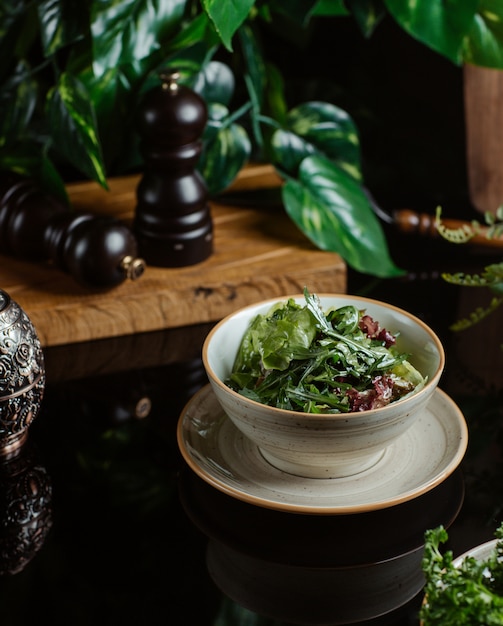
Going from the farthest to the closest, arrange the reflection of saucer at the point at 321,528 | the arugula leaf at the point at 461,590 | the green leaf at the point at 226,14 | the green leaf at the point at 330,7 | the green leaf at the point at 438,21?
the green leaf at the point at 330,7
the green leaf at the point at 438,21
the green leaf at the point at 226,14
the reflection of saucer at the point at 321,528
the arugula leaf at the point at 461,590

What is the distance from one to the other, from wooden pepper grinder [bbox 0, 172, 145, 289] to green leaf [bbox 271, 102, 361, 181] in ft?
1.20

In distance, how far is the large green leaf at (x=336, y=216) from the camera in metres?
1.38

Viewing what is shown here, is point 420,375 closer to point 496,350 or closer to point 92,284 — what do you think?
point 496,350

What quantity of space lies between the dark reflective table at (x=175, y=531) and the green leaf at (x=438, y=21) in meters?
0.52

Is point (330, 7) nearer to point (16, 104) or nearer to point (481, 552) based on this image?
point (16, 104)

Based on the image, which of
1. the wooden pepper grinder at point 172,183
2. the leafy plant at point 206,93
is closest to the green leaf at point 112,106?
the leafy plant at point 206,93

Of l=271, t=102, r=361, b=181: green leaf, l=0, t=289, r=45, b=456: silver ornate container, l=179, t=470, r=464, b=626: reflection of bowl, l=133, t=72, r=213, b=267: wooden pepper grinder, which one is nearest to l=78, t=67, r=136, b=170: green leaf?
l=133, t=72, r=213, b=267: wooden pepper grinder

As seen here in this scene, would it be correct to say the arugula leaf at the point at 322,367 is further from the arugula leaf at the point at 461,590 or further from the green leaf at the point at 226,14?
the green leaf at the point at 226,14

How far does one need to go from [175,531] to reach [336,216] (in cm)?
66

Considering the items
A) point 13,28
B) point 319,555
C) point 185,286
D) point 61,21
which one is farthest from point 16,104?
point 319,555

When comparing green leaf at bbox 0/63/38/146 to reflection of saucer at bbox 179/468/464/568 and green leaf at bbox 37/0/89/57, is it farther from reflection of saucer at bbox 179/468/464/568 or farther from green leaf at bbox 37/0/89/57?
reflection of saucer at bbox 179/468/464/568

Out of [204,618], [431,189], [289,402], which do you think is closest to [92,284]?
[289,402]

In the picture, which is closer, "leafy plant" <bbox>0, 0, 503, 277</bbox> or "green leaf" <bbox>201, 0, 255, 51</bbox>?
"green leaf" <bbox>201, 0, 255, 51</bbox>

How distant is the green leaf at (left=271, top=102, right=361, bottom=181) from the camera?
1.52m
